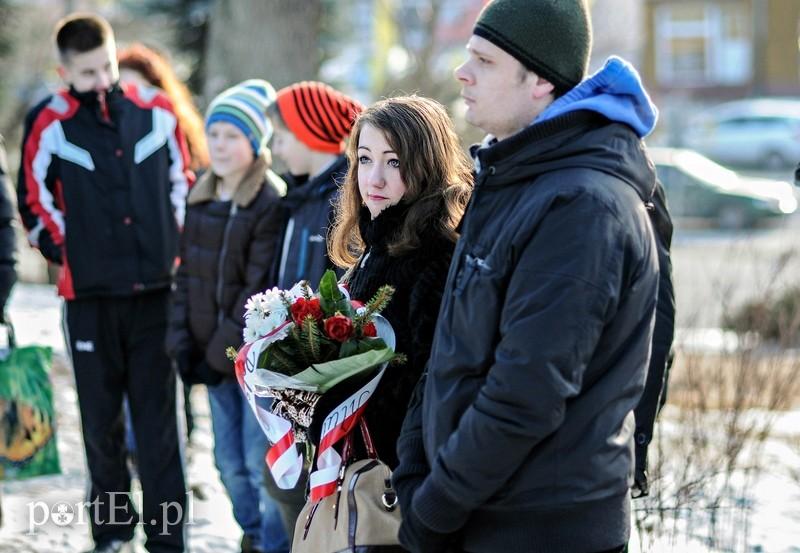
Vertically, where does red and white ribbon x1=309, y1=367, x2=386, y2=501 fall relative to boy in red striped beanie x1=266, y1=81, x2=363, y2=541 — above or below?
below

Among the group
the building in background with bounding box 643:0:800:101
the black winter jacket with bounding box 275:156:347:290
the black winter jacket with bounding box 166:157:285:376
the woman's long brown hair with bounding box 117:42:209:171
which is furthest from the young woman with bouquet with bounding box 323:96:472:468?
the building in background with bounding box 643:0:800:101

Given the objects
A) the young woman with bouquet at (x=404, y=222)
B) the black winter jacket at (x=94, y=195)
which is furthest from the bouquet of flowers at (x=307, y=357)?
the black winter jacket at (x=94, y=195)

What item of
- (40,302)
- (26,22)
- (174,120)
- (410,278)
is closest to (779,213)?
(26,22)

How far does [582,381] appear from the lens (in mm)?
2584

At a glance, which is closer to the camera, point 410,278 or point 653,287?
point 653,287

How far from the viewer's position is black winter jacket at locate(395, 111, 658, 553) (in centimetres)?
248

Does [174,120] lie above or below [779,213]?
above

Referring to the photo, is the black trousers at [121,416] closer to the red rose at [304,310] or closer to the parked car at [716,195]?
the red rose at [304,310]

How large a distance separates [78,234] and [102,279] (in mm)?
265

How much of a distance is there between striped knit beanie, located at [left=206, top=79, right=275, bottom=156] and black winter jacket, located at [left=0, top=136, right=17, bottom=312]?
953mm

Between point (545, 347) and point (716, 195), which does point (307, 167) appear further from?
point (716, 195)

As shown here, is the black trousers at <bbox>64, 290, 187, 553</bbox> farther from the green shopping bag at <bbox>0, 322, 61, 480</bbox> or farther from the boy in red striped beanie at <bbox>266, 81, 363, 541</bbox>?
the boy in red striped beanie at <bbox>266, 81, 363, 541</bbox>

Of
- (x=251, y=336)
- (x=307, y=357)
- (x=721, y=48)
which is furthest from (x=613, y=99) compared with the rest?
(x=721, y=48)

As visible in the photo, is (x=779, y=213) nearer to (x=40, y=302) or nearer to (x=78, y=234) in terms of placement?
(x=40, y=302)
